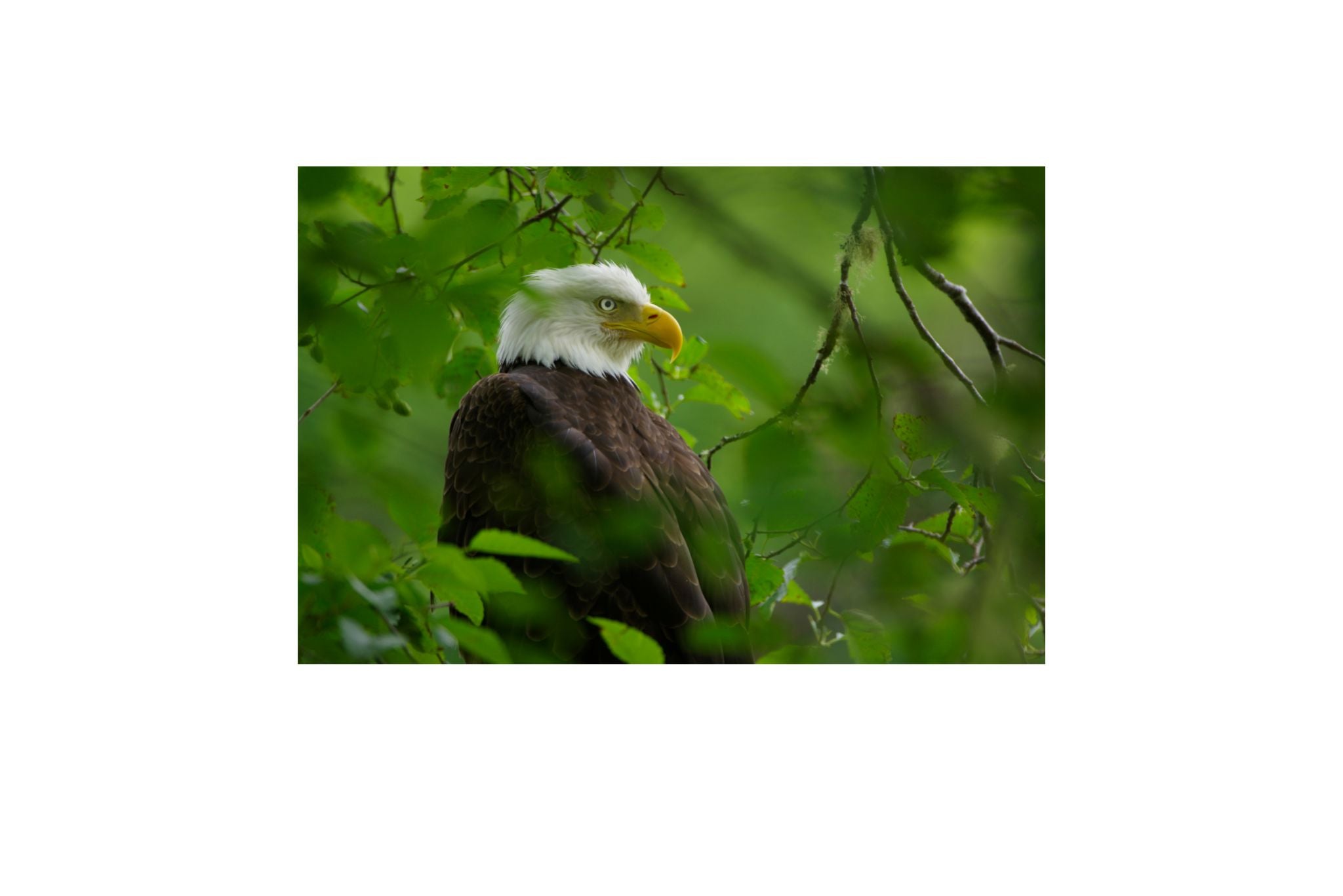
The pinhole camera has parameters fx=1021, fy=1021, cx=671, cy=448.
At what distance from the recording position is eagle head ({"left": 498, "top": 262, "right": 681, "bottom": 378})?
290cm

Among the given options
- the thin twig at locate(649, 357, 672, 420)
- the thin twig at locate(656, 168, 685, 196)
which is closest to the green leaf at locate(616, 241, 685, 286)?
the thin twig at locate(656, 168, 685, 196)

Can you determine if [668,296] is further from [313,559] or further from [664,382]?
[313,559]

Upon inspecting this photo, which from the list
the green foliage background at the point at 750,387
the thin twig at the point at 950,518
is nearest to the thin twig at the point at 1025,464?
the green foliage background at the point at 750,387

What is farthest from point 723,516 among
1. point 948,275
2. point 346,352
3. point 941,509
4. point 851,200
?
point 346,352

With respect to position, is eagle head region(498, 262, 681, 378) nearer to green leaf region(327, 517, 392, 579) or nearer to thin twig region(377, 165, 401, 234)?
thin twig region(377, 165, 401, 234)

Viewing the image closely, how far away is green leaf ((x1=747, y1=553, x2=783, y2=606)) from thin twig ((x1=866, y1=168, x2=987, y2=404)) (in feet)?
2.21

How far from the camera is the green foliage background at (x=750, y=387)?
1117 millimetres

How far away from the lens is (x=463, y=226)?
98 centimetres

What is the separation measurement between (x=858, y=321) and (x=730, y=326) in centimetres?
58

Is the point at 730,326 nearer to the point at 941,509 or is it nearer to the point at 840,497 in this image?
the point at 941,509

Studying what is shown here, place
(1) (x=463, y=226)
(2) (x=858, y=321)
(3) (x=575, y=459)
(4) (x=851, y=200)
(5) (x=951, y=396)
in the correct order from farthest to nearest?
1. (3) (x=575, y=459)
2. (2) (x=858, y=321)
3. (4) (x=851, y=200)
4. (5) (x=951, y=396)
5. (1) (x=463, y=226)

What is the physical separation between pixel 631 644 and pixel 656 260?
4.01 feet

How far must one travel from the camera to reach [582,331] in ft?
9.86

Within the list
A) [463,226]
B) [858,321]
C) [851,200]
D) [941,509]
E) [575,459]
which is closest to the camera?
[463,226]
